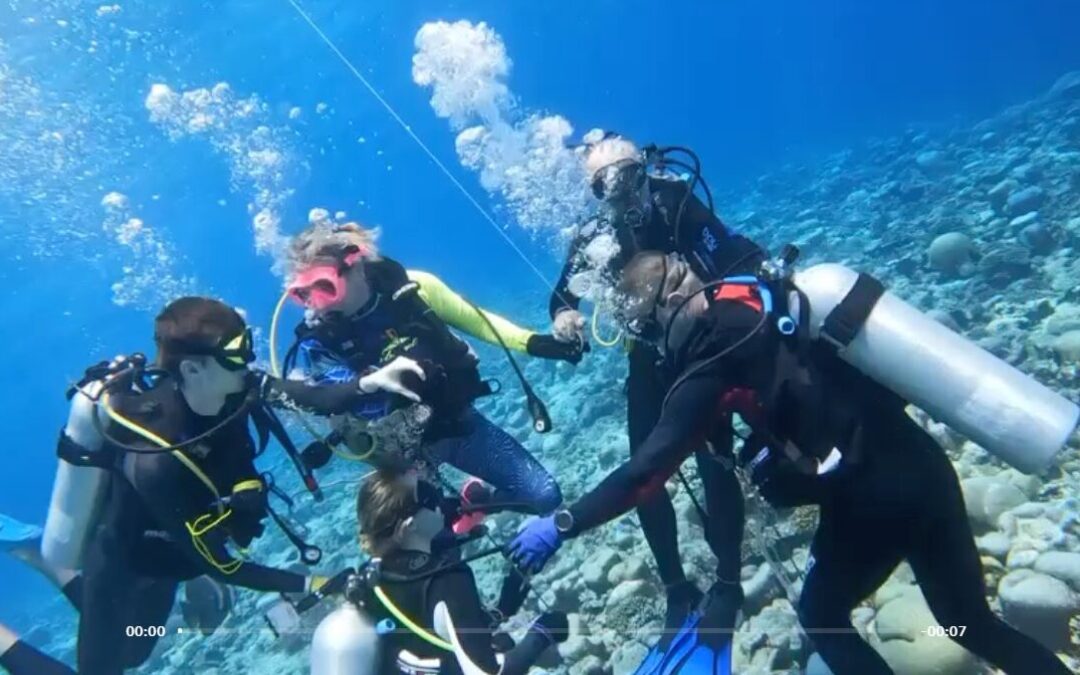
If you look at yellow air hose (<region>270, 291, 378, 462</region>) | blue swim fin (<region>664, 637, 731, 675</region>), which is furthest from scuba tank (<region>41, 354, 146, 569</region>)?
blue swim fin (<region>664, 637, 731, 675</region>)

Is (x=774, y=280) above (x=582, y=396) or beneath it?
beneath

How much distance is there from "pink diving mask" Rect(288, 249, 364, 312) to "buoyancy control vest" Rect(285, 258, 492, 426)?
0.17 meters

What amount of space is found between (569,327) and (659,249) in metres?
0.95

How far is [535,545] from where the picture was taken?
10.3 ft

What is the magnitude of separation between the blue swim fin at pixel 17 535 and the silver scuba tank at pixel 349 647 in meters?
4.35

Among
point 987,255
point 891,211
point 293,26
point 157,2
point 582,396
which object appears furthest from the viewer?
point 293,26

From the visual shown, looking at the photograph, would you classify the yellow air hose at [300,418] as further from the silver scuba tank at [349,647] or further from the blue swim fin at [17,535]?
the blue swim fin at [17,535]

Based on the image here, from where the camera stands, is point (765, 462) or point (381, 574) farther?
point (381, 574)

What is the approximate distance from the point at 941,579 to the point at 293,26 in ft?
148

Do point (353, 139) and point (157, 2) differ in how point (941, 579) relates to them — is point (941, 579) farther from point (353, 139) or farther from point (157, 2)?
point (353, 139)

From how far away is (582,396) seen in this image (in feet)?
43.4

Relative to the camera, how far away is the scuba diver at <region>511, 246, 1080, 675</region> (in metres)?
3.08

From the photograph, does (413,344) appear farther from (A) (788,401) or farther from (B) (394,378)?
(A) (788,401)

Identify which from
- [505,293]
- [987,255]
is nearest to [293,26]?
[505,293]
